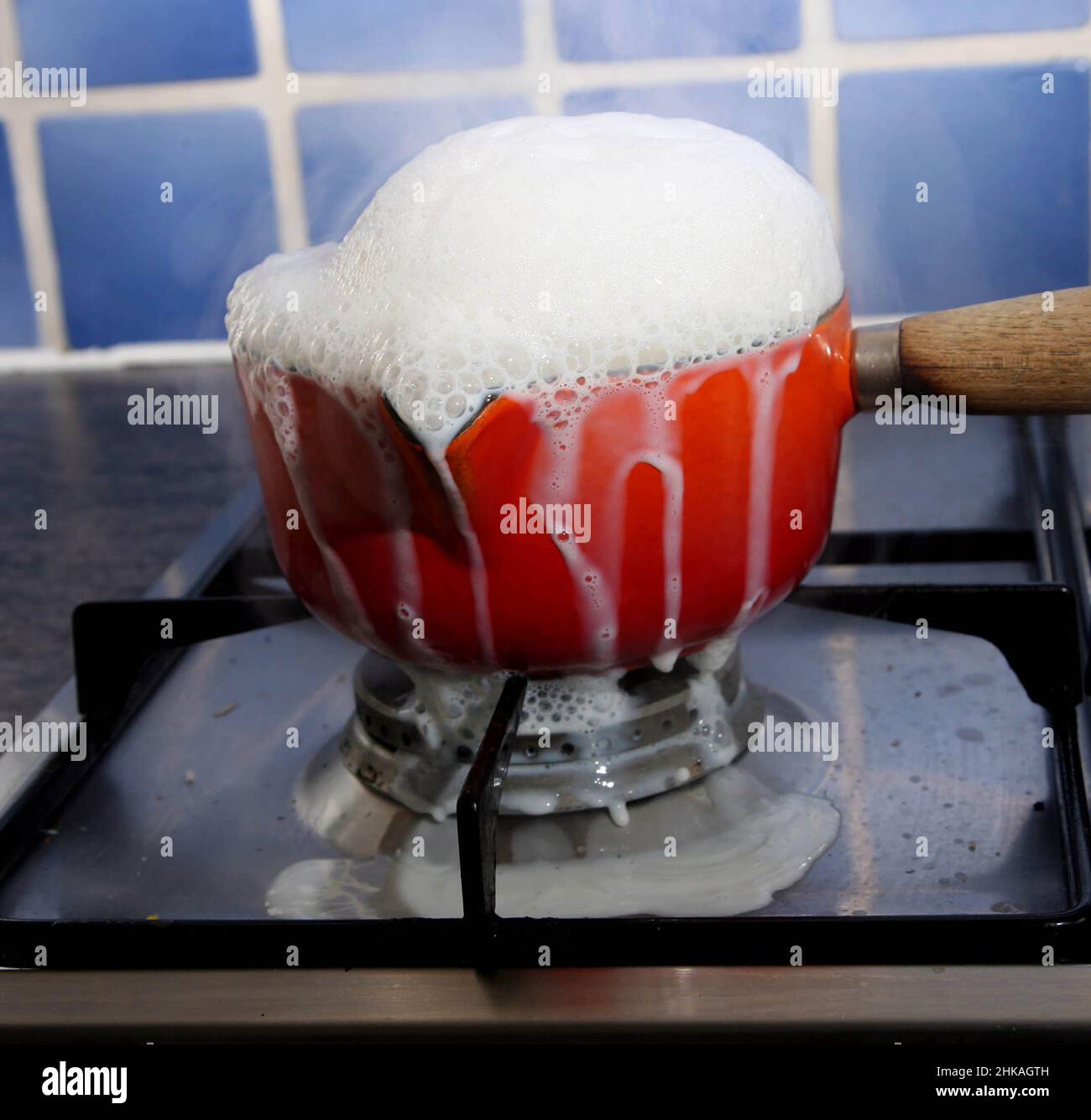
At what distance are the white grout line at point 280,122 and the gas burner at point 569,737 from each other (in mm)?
433

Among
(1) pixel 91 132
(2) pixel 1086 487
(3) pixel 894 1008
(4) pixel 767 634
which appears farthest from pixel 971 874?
(1) pixel 91 132

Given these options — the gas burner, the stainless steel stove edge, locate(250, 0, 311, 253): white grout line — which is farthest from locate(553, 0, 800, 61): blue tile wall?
the stainless steel stove edge

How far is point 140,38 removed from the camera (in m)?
0.85

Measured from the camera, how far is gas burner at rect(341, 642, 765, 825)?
1.56 feet

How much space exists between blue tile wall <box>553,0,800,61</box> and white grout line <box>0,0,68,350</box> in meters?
0.36

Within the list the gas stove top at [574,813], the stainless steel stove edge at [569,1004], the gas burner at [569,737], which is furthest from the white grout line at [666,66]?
the stainless steel stove edge at [569,1004]

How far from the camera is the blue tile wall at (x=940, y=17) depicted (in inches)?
31.9

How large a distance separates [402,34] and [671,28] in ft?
0.53

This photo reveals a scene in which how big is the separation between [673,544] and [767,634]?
20cm

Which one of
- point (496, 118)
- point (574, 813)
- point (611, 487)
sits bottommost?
point (574, 813)

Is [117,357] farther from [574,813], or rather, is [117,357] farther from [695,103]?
[574,813]


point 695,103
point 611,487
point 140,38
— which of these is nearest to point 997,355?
point 611,487

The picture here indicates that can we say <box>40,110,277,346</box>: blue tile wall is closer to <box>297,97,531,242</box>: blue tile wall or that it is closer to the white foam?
<box>297,97,531,242</box>: blue tile wall
